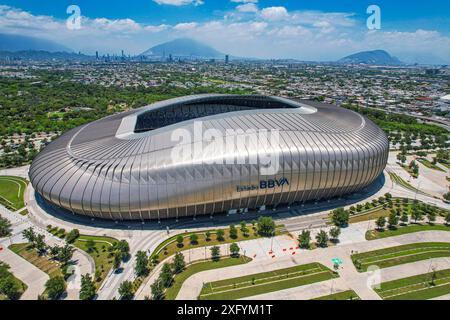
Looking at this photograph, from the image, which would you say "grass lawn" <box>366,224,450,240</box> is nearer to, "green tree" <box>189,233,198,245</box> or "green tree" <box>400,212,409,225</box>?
"green tree" <box>400,212,409,225</box>

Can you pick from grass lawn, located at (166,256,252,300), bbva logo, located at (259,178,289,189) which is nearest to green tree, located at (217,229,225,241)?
grass lawn, located at (166,256,252,300)

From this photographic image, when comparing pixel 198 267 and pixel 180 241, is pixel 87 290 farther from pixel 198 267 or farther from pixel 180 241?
pixel 180 241

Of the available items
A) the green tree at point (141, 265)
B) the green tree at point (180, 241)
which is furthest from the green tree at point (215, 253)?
the green tree at point (141, 265)

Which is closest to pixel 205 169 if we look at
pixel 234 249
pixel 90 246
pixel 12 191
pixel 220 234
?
pixel 220 234

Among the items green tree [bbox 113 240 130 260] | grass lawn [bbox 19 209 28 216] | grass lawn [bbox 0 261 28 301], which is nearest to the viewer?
grass lawn [bbox 0 261 28 301]

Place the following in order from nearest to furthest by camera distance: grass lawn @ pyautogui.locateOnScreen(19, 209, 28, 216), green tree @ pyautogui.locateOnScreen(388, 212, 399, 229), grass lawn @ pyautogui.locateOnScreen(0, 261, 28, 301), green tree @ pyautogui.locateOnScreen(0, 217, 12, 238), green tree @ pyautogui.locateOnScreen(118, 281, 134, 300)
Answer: green tree @ pyautogui.locateOnScreen(118, 281, 134, 300) < grass lawn @ pyautogui.locateOnScreen(0, 261, 28, 301) < green tree @ pyautogui.locateOnScreen(0, 217, 12, 238) < green tree @ pyautogui.locateOnScreen(388, 212, 399, 229) < grass lawn @ pyautogui.locateOnScreen(19, 209, 28, 216)

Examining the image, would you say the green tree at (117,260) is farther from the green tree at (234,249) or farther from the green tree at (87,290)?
the green tree at (234,249)
